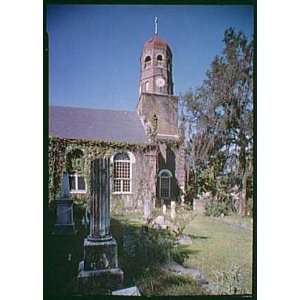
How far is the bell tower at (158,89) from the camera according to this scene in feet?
8.27

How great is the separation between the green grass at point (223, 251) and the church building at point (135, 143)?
26 centimetres

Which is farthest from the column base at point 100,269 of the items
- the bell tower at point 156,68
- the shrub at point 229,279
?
the bell tower at point 156,68

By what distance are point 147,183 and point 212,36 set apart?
0.82 metres

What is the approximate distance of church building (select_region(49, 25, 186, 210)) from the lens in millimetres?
2523

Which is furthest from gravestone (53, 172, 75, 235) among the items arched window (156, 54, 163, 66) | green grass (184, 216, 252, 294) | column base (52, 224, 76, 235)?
arched window (156, 54, 163, 66)

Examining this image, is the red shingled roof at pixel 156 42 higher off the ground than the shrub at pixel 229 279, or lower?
higher

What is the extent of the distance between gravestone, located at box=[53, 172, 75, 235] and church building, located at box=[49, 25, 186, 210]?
3 cm

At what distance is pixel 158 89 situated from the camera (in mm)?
2547

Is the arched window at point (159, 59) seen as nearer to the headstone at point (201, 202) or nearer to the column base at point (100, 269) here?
the headstone at point (201, 202)

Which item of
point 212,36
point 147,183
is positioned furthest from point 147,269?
point 212,36

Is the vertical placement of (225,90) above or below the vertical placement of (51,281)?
above

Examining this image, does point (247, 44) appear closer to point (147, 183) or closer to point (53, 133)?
point (147, 183)
